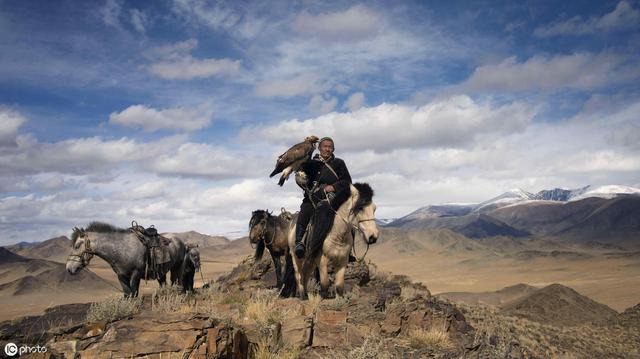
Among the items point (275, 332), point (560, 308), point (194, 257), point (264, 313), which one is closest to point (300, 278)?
point (264, 313)

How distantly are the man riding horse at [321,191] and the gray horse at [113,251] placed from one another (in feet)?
13.6

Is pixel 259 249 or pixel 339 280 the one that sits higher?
pixel 259 249

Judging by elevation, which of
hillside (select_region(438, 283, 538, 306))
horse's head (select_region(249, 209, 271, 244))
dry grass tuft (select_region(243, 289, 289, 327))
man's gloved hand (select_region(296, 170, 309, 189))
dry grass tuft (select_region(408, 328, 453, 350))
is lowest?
hillside (select_region(438, 283, 538, 306))

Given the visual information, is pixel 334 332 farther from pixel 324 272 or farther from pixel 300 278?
pixel 300 278

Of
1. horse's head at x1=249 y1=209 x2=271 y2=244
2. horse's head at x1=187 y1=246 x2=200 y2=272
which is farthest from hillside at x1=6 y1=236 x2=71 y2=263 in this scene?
horse's head at x1=249 y1=209 x2=271 y2=244

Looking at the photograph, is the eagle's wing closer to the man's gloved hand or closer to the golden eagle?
the golden eagle

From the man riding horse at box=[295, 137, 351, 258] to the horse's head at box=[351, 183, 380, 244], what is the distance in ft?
0.82

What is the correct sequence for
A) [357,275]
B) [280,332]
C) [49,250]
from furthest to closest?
[49,250]
[357,275]
[280,332]

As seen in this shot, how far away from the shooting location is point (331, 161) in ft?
30.8

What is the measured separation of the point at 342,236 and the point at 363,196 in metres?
0.89

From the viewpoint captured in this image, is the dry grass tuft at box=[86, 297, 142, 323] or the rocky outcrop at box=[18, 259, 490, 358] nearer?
the rocky outcrop at box=[18, 259, 490, 358]

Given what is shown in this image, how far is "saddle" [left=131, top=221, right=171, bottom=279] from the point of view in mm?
11523

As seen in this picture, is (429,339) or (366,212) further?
(366,212)

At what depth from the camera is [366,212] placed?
8.97m
